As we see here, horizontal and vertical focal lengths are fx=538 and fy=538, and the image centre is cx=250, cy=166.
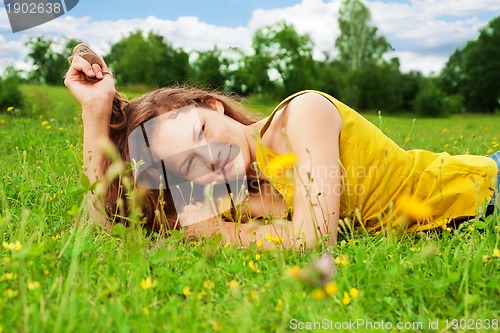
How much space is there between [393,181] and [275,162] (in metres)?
0.65

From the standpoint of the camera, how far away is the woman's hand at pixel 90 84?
279 centimetres

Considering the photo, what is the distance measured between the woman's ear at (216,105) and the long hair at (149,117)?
2 centimetres

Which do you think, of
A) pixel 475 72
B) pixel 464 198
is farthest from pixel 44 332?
pixel 475 72

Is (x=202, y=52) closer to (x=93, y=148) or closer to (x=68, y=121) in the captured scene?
(x=68, y=121)

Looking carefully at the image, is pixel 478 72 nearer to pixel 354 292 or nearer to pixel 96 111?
Result: pixel 96 111

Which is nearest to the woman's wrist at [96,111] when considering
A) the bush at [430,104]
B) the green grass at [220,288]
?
the green grass at [220,288]

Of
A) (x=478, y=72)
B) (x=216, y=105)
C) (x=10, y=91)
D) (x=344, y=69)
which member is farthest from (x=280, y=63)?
(x=216, y=105)

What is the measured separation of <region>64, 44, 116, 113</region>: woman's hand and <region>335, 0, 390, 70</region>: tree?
3725cm

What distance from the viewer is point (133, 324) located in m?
1.45

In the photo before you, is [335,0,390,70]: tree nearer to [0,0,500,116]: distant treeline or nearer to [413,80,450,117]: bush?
[0,0,500,116]: distant treeline

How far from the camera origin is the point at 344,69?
40.3 meters

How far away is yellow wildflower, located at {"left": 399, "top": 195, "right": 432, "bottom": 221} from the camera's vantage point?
251cm

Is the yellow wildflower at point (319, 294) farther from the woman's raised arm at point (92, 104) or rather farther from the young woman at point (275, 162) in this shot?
the woman's raised arm at point (92, 104)

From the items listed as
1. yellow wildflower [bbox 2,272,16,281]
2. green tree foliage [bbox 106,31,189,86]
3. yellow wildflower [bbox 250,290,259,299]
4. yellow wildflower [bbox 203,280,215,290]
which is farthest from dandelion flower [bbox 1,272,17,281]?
green tree foliage [bbox 106,31,189,86]
